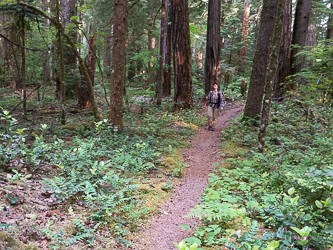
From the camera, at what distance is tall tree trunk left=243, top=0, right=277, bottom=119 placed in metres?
8.02

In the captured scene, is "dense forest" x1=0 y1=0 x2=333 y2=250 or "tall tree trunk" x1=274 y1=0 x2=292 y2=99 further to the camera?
"tall tree trunk" x1=274 y1=0 x2=292 y2=99

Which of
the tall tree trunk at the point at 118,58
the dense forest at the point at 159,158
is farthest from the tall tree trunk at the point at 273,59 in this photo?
the tall tree trunk at the point at 118,58

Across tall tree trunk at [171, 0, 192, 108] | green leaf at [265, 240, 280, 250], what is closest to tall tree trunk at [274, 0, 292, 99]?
tall tree trunk at [171, 0, 192, 108]

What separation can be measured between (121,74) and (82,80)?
401 cm

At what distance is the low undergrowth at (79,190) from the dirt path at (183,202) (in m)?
0.23

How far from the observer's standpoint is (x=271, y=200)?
10.5 feet

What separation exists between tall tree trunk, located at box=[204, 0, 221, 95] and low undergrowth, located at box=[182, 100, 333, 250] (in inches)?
248

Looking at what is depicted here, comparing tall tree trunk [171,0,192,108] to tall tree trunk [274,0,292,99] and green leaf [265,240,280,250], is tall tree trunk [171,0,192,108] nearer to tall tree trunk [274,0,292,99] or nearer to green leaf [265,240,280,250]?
tall tree trunk [274,0,292,99]

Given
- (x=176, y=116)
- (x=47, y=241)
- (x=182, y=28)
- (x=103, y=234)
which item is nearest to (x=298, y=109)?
(x=176, y=116)

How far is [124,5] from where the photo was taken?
6.11 metres

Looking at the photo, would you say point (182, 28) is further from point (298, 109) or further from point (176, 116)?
point (298, 109)

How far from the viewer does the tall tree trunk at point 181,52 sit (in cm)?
1096

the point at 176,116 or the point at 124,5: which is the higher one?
the point at 124,5

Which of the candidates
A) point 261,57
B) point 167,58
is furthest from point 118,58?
point 167,58
